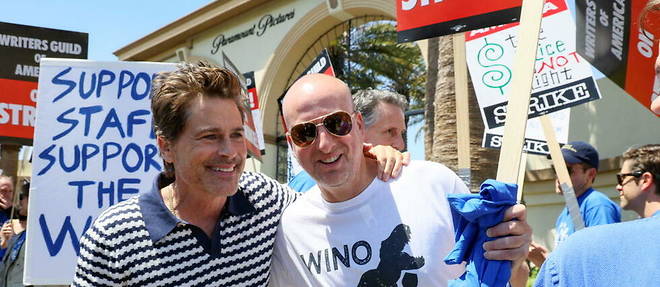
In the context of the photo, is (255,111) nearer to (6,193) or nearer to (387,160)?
(6,193)

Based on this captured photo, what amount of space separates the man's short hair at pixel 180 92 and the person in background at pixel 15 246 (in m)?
4.23

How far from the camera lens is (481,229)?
1.45m

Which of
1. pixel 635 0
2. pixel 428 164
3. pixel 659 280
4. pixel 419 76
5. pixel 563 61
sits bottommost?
pixel 659 280

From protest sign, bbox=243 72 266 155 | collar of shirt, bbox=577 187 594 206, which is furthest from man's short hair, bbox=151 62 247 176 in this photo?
protest sign, bbox=243 72 266 155

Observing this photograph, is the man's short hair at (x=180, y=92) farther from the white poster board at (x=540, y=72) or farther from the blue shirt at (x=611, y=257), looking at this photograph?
the white poster board at (x=540, y=72)

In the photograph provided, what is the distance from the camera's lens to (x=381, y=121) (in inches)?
124

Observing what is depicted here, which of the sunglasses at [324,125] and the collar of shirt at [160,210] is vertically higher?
the sunglasses at [324,125]

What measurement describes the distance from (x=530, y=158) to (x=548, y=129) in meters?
6.56

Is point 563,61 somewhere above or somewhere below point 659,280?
above

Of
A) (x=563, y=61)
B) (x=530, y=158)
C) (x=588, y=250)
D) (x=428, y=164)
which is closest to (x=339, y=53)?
(x=530, y=158)

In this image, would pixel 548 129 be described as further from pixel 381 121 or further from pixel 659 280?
pixel 659 280

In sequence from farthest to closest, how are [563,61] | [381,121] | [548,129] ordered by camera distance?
[563,61]
[381,121]
[548,129]

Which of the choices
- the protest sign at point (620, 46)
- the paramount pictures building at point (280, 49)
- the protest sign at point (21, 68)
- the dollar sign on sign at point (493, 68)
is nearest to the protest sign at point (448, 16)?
the protest sign at point (620, 46)

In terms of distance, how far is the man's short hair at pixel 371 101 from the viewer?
3.16 meters
